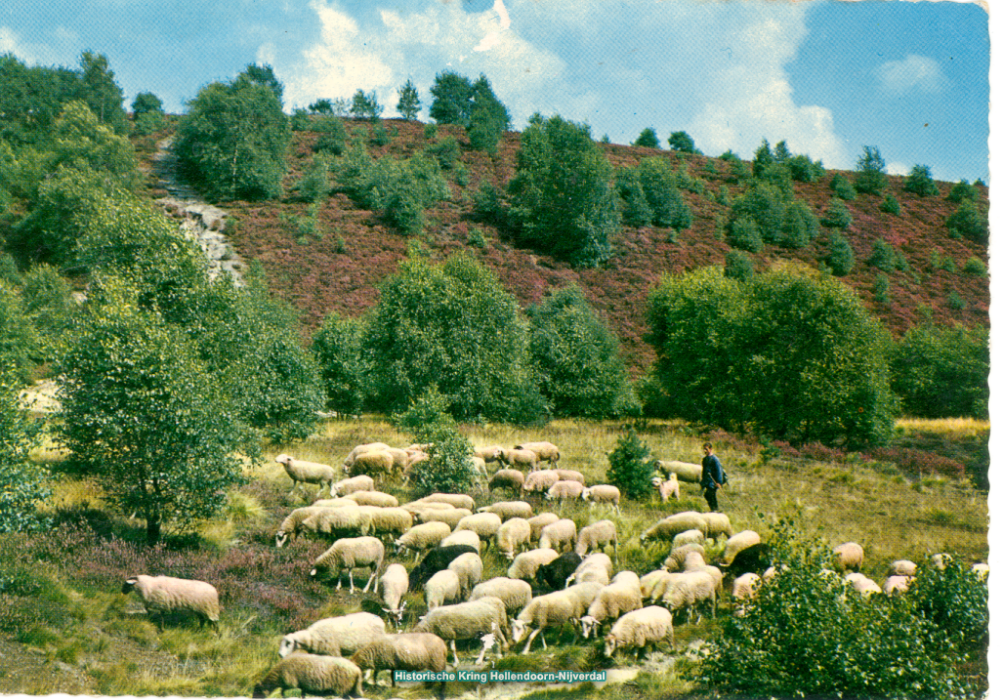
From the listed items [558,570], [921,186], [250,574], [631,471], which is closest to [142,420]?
[250,574]

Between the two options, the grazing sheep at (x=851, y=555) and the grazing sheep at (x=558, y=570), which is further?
the grazing sheep at (x=851, y=555)

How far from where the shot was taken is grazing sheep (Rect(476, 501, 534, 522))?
1523cm

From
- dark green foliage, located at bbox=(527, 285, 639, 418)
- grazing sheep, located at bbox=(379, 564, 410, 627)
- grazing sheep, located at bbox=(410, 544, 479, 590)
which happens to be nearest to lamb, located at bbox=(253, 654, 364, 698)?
grazing sheep, located at bbox=(379, 564, 410, 627)

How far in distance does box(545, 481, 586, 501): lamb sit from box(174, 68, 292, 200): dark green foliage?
5082 cm

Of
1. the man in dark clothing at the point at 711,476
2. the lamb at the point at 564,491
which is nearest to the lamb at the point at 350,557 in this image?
the lamb at the point at 564,491

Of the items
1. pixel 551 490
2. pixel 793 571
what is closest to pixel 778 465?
pixel 551 490

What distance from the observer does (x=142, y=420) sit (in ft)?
40.6

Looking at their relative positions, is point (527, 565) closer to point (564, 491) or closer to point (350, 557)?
point (350, 557)

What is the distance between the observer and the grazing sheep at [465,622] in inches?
372

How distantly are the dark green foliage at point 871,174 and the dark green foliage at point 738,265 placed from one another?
23071 mm

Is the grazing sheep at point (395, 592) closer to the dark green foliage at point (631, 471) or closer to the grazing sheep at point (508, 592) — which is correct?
the grazing sheep at point (508, 592)

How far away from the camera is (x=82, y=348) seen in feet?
41.3

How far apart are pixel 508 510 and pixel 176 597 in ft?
24.1

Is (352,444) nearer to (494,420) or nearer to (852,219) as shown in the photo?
(494,420)
